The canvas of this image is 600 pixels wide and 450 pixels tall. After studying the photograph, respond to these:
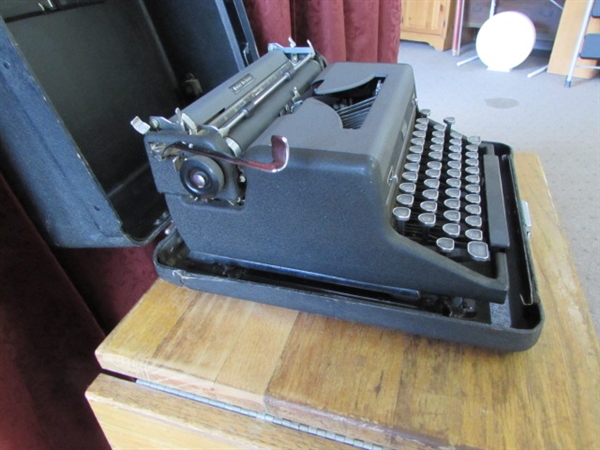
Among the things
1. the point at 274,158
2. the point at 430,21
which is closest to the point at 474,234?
the point at 274,158

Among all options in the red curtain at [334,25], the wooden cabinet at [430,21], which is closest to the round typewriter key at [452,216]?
the red curtain at [334,25]

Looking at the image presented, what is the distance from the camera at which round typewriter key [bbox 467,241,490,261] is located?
18.2 inches

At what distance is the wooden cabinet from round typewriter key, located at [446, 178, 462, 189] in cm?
277

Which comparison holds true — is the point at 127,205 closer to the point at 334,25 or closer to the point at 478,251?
the point at 478,251

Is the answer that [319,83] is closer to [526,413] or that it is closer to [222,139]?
[222,139]

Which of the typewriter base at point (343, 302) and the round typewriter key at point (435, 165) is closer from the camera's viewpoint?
the typewriter base at point (343, 302)

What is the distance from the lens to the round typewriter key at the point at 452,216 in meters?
0.52

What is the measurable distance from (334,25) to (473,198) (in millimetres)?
594

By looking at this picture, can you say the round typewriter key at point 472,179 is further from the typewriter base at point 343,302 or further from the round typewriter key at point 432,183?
the typewriter base at point 343,302

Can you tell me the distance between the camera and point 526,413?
41 cm

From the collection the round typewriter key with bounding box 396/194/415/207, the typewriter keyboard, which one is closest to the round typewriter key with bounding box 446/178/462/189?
the typewriter keyboard

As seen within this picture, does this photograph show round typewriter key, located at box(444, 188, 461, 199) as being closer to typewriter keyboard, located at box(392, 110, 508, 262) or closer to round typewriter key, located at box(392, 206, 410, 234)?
typewriter keyboard, located at box(392, 110, 508, 262)

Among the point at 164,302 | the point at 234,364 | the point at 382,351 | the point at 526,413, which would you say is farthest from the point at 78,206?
the point at 526,413

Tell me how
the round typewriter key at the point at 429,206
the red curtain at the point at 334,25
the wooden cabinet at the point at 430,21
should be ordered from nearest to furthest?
1. the round typewriter key at the point at 429,206
2. the red curtain at the point at 334,25
3. the wooden cabinet at the point at 430,21
